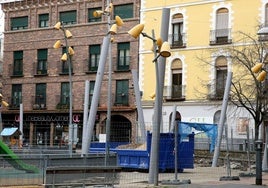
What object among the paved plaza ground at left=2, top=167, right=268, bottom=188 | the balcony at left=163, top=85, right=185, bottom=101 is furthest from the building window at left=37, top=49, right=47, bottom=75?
the paved plaza ground at left=2, top=167, right=268, bottom=188

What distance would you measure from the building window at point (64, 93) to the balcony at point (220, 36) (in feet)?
49.4

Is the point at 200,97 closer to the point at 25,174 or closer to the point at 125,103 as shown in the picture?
the point at 125,103

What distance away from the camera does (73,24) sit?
2055 inches

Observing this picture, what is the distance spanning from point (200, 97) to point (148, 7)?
9.39 m

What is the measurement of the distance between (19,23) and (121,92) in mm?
14575

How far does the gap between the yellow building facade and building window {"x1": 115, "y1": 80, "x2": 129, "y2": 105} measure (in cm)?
160

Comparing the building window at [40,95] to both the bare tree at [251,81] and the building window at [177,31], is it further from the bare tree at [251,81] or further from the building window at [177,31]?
the bare tree at [251,81]

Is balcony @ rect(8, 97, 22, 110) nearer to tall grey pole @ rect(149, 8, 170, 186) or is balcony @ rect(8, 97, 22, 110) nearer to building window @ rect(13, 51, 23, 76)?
building window @ rect(13, 51, 23, 76)

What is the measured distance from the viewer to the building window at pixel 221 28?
44094 millimetres

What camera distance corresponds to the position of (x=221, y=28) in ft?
146

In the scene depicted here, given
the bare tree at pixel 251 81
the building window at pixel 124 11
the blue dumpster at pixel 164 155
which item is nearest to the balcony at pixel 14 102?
the building window at pixel 124 11

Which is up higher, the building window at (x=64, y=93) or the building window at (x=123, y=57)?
the building window at (x=123, y=57)

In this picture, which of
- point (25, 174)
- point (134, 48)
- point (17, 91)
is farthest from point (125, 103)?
point (25, 174)

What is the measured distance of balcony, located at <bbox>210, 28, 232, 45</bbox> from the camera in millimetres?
43750
